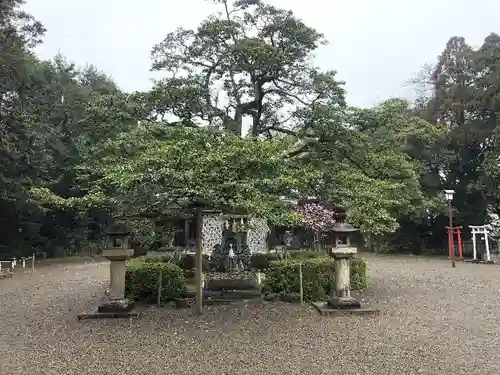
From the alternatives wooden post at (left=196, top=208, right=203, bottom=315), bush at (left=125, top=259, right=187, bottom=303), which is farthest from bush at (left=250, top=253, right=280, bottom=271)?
wooden post at (left=196, top=208, right=203, bottom=315)

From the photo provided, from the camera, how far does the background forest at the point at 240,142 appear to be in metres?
6.89

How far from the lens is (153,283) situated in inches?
365

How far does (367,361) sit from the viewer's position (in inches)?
209

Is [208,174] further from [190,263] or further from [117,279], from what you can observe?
[190,263]

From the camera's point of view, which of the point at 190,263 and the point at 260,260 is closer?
the point at 190,263

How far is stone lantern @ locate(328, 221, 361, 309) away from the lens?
841cm

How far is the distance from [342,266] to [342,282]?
32cm

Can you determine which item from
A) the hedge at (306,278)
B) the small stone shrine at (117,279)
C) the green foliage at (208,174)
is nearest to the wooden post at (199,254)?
the green foliage at (208,174)

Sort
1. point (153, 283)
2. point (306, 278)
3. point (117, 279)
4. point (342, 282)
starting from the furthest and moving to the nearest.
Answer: point (306, 278) → point (153, 283) → point (342, 282) → point (117, 279)

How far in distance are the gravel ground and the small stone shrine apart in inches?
13.8

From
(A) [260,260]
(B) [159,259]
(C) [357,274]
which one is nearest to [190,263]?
(B) [159,259]

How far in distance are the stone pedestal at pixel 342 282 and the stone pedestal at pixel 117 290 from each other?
3552 mm

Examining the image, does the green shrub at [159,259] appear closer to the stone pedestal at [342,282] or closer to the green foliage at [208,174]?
the green foliage at [208,174]

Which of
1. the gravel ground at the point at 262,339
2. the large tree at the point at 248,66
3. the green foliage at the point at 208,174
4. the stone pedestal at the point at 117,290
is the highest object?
the large tree at the point at 248,66
